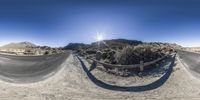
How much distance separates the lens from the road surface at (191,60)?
2388 centimetres

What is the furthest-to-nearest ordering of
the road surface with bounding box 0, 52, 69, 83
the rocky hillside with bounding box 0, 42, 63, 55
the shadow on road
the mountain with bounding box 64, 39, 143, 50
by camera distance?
the mountain with bounding box 64, 39, 143, 50
the rocky hillside with bounding box 0, 42, 63, 55
the road surface with bounding box 0, 52, 69, 83
the shadow on road

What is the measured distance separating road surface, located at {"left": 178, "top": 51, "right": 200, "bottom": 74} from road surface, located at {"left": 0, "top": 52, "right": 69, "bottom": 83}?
29.5 ft

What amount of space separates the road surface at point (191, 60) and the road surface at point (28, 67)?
8990 mm

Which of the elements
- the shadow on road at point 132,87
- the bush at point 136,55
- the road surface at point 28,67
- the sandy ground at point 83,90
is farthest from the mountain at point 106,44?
the sandy ground at point 83,90

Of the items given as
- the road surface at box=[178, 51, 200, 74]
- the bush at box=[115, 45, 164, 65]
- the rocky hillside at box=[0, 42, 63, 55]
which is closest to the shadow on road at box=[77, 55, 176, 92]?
the road surface at box=[178, 51, 200, 74]

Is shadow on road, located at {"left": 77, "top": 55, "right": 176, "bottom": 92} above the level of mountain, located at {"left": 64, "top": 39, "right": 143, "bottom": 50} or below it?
below

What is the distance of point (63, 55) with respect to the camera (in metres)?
27.6

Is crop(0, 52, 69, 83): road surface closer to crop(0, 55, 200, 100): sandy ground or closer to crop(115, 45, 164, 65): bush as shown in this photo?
crop(0, 55, 200, 100): sandy ground

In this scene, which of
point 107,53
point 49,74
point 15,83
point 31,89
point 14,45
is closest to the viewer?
point 31,89

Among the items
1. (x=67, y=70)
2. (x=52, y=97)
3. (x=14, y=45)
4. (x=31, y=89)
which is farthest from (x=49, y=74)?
(x=14, y=45)

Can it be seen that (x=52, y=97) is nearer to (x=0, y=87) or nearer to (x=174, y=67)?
(x=0, y=87)

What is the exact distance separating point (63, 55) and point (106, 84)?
6.94m

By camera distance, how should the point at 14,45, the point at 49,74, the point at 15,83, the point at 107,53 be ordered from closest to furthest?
the point at 15,83
the point at 49,74
the point at 107,53
the point at 14,45

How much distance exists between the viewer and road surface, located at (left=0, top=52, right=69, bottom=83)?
74.9 ft
